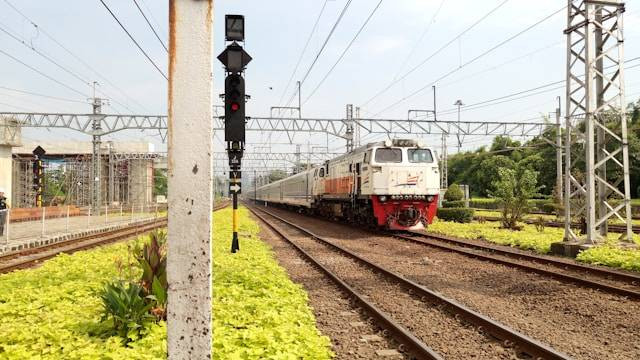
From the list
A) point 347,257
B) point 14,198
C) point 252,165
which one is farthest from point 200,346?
point 252,165

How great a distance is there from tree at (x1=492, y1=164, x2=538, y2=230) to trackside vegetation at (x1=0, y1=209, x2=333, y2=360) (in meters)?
13.9

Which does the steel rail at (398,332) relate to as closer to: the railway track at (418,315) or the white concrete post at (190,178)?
the railway track at (418,315)

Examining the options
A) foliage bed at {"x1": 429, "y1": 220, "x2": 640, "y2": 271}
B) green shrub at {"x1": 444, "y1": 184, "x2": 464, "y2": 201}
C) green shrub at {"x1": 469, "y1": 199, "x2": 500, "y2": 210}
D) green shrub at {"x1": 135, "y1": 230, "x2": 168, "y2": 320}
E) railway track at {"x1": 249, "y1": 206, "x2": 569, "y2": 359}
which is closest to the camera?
railway track at {"x1": 249, "y1": 206, "x2": 569, "y2": 359}

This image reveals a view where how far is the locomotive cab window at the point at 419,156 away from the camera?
19.0m

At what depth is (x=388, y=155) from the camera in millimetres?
18859

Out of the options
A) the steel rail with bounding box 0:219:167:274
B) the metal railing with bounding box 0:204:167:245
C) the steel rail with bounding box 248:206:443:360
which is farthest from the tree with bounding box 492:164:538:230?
the steel rail with bounding box 248:206:443:360

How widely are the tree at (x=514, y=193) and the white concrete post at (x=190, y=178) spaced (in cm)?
1932

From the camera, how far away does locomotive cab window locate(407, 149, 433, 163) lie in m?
19.0

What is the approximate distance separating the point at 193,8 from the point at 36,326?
4322mm

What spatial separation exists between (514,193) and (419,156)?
5.16 metres

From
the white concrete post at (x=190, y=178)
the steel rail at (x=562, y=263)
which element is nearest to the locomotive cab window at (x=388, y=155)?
the steel rail at (x=562, y=263)

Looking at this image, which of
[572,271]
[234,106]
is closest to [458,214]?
[572,271]

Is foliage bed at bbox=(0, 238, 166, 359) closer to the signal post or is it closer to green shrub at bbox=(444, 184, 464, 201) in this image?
the signal post

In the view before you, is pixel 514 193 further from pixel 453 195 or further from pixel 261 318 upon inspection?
pixel 261 318
